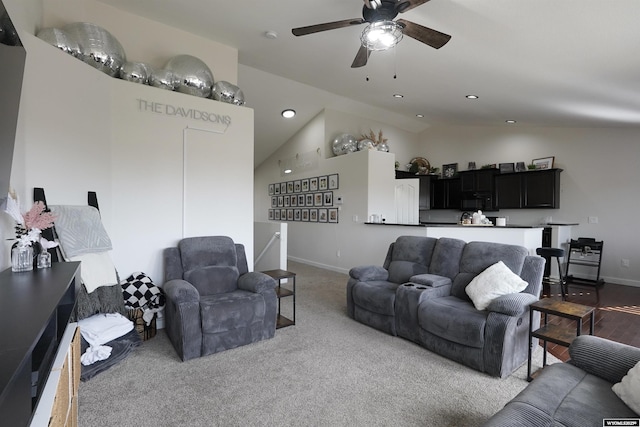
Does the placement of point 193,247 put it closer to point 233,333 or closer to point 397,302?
point 233,333

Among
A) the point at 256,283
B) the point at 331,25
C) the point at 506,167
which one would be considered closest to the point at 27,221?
the point at 256,283

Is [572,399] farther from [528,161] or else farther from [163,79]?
[528,161]

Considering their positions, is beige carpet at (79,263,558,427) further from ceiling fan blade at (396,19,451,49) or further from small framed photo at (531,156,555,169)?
small framed photo at (531,156,555,169)

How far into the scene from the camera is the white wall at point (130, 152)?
254 centimetres

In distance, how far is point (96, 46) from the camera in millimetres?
2984

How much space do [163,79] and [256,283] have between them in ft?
7.98

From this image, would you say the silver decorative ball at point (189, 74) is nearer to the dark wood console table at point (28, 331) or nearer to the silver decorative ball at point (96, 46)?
the silver decorative ball at point (96, 46)

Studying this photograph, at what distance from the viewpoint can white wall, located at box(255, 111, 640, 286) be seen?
18.0ft

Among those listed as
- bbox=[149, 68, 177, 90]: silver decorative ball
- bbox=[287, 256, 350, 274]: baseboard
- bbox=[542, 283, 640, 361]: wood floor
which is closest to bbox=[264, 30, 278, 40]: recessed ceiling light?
bbox=[149, 68, 177, 90]: silver decorative ball

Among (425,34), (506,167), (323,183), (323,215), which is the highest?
(425,34)

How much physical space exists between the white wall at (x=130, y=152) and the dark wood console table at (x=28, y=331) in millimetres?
561

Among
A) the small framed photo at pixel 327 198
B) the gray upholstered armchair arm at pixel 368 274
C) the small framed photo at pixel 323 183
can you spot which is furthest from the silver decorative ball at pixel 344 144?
the gray upholstered armchair arm at pixel 368 274

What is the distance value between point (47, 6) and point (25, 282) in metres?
3.02

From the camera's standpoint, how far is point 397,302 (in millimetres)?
3121
